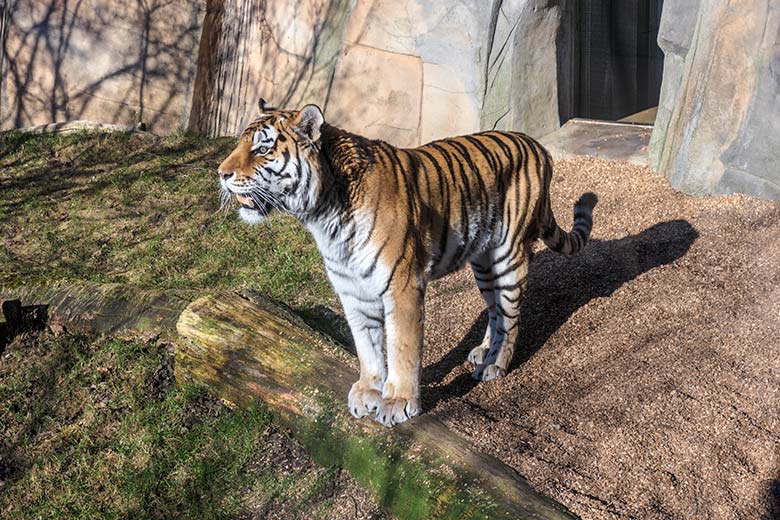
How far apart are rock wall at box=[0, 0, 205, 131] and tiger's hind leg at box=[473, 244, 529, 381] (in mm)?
5556

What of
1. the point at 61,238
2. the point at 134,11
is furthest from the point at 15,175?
Result: the point at 134,11

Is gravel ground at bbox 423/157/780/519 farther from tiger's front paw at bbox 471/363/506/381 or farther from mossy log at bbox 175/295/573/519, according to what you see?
mossy log at bbox 175/295/573/519

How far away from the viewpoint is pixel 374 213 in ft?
13.4

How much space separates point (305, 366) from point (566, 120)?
5047mm

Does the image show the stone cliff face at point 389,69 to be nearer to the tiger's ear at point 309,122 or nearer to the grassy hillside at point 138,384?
the grassy hillside at point 138,384

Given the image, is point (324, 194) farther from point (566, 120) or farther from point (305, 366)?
point (566, 120)

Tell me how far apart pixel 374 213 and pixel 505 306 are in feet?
3.99

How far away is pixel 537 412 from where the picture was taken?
4.36 m

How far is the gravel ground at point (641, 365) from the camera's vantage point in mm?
3678

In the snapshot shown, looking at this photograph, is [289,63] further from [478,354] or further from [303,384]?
[303,384]

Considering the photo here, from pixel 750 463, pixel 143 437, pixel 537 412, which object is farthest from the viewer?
pixel 143 437

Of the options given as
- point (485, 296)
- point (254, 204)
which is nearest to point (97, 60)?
point (485, 296)

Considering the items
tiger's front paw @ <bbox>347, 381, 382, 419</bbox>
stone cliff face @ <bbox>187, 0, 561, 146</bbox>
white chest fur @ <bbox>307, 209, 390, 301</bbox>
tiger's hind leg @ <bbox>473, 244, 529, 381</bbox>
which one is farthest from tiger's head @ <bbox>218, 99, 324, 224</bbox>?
stone cliff face @ <bbox>187, 0, 561, 146</bbox>

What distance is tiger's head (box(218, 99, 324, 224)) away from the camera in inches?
157
